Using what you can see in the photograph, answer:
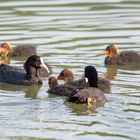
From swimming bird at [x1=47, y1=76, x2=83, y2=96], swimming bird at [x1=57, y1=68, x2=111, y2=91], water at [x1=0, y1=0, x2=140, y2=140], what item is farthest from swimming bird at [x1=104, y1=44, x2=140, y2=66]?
swimming bird at [x1=47, y1=76, x2=83, y2=96]

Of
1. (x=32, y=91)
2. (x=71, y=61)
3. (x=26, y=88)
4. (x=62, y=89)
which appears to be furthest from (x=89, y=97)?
(x=71, y=61)

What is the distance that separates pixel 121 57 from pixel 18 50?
2.41 meters

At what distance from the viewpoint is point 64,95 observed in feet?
51.8

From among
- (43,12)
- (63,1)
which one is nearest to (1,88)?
(43,12)

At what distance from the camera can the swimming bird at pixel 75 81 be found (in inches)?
637

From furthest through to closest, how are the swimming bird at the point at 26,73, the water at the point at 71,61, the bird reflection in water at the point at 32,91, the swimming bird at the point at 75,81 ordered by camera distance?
the swimming bird at the point at 26,73 → the swimming bird at the point at 75,81 → the bird reflection in water at the point at 32,91 → the water at the point at 71,61

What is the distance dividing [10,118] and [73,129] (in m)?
1.17

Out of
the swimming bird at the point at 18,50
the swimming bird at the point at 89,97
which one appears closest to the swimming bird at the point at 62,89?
the swimming bird at the point at 89,97

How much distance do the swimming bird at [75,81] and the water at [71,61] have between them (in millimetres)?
207

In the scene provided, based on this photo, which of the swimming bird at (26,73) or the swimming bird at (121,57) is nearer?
the swimming bird at (26,73)

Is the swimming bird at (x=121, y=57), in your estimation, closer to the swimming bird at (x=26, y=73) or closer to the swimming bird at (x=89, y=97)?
the swimming bird at (x=26, y=73)

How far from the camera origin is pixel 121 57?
1906 cm

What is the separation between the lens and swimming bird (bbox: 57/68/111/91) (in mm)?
A: 16188

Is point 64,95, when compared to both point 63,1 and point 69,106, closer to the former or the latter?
point 69,106
